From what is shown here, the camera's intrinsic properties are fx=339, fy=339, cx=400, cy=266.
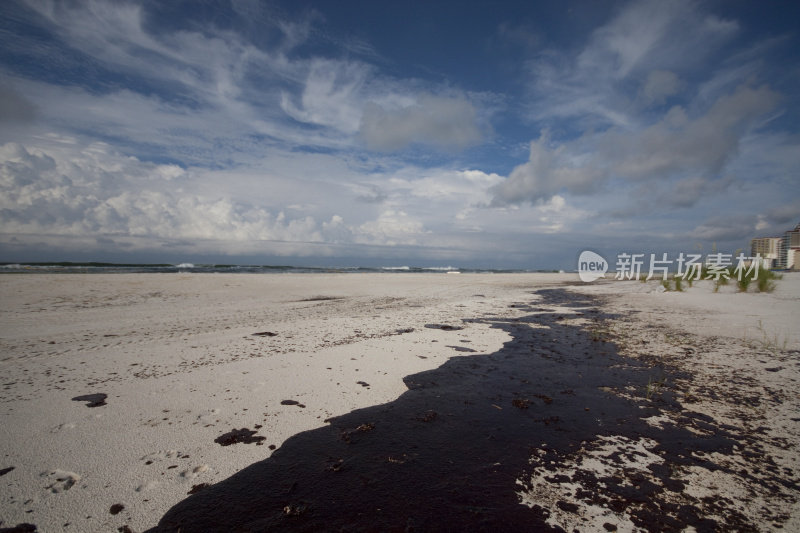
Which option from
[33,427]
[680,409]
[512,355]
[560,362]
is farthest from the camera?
[512,355]

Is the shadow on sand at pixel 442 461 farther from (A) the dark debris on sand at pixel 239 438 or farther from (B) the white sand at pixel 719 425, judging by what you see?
(A) the dark debris on sand at pixel 239 438

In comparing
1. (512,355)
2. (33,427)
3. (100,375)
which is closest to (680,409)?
(512,355)

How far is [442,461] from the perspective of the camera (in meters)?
2.83

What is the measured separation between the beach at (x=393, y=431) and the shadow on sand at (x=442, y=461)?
0.02m

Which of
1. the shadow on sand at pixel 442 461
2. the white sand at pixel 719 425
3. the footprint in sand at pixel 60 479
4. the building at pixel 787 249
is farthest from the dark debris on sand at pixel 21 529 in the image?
the building at pixel 787 249

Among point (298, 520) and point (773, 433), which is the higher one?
point (773, 433)

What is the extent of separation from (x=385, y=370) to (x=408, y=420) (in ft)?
5.32

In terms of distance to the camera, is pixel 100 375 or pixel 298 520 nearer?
pixel 298 520

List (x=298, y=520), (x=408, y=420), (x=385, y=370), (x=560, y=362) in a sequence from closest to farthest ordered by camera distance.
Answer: (x=298, y=520) → (x=408, y=420) → (x=385, y=370) → (x=560, y=362)

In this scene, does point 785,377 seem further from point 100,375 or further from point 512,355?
point 100,375

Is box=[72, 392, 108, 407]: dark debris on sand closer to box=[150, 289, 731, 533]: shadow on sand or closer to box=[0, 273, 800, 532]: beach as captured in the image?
box=[0, 273, 800, 532]: beach

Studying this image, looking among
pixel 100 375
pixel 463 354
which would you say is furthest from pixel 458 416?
pixel 100 375

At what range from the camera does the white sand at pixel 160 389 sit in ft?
8.09

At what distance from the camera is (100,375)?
471cm
